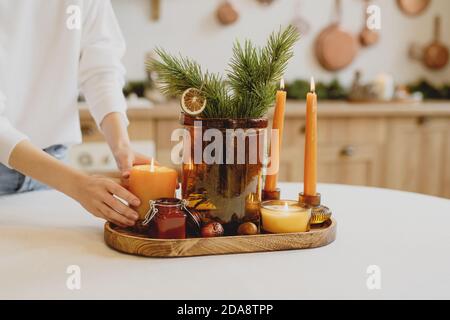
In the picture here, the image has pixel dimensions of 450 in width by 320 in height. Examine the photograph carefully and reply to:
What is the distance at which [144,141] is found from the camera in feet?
8.90

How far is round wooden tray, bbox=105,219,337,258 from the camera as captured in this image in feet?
3.01

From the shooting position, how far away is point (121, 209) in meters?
1.00

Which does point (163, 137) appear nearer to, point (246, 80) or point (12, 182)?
point (12, 182)

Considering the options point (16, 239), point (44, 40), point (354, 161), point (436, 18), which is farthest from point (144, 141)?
point (436, 18)

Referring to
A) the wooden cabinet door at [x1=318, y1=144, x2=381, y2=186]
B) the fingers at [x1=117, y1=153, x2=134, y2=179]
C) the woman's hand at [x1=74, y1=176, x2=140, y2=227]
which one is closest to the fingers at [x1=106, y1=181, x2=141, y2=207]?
the woman's hand at [x1=74, y1=176, x2=140, y2=227]

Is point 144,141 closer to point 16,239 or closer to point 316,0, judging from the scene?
point 316,0

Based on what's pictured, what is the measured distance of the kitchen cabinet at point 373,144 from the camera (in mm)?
2922

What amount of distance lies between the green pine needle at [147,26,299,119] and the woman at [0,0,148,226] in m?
0.31

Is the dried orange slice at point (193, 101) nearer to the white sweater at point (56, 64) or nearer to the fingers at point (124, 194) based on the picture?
the fingers at point (124, 194)

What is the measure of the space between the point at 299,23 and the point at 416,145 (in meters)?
0.91

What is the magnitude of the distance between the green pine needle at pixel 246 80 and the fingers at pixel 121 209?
0.19m

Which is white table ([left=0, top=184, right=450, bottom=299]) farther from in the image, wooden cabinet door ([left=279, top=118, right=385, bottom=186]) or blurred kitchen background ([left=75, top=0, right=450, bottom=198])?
wooden cabinet door ([left=279, top=118, right=385, bottom=186])

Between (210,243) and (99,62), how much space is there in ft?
2.43

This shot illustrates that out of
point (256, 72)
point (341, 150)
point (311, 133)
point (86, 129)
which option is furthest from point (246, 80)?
point (341, 150)
